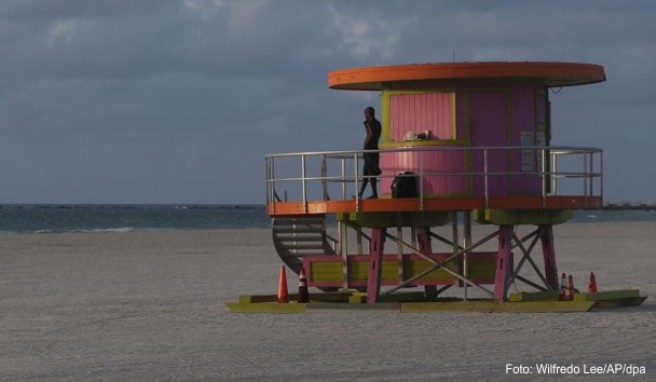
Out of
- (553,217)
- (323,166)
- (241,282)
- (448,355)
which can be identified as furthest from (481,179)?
(241,282)

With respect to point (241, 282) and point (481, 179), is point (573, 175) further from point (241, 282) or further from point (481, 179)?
point (241, 282)

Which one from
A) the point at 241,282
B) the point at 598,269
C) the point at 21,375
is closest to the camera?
the point at 21,375

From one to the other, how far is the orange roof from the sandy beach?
3.83 meters

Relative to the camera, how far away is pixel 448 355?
1739 cm

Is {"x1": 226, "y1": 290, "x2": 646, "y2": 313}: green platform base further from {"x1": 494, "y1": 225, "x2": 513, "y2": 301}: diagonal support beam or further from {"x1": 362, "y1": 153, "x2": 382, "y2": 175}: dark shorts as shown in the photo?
{"x1": 362, "y1": 153, "x2": 382, "y2": 175}: dark shorts

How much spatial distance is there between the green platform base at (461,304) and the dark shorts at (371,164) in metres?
2.20

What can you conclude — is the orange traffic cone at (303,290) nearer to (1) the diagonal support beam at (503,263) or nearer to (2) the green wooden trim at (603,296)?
(1) the diagonal support beam at (503,263)

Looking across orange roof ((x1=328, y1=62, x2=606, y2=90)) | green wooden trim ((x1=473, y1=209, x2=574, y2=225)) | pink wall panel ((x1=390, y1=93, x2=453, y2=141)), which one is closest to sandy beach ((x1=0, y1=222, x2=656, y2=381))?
green wooden trim ((x1=473, y1=209, x2=574, y2=225))

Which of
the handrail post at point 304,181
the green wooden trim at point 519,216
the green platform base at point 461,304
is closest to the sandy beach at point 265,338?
the green platform base at point 461,304

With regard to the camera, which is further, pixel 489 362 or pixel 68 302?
pixel 68 302

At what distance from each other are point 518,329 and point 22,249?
3851 centimetres

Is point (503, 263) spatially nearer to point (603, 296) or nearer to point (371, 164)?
point (603, 296)

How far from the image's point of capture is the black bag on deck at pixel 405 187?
2312cm

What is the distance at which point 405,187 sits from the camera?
23.2m
